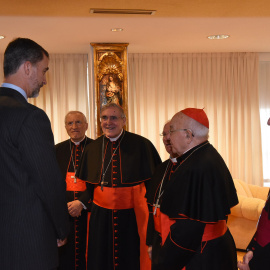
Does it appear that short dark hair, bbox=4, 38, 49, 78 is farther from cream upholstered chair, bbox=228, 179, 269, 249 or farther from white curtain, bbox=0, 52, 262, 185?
white curtain, bbox=0, 52, 262, 185

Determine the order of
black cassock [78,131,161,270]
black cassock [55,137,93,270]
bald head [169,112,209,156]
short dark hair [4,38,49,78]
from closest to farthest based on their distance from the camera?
short dark hair [4,38,49,78], bald head [169,112,209,156], black cassock [78,131,161,270], black cassock [55,137,93,270]

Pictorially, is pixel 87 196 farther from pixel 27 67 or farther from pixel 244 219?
pixel 244 219

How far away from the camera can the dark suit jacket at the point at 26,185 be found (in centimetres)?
202

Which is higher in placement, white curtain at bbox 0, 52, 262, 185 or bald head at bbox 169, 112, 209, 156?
white curtain at bbox 0, 52, 262, 185

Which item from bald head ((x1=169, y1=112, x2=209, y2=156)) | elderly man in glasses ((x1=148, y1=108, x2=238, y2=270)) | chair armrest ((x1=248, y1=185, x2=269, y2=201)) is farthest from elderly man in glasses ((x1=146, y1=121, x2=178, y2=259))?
chair armrest ((x1=248, y1=185, x2=269, y2=201))

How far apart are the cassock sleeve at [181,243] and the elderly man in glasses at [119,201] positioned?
137 cm

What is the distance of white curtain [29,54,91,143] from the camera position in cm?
778

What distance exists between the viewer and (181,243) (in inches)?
97.7

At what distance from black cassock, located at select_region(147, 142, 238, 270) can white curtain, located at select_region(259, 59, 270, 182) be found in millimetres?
6185

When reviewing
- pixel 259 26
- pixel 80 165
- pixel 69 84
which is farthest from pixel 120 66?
pixel 80 165

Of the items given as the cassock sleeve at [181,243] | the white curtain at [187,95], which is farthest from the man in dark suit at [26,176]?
the white curtain at [187,95]

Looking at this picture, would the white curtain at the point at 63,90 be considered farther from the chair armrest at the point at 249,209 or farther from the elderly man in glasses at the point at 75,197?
the chair armrest at the point at 249,209

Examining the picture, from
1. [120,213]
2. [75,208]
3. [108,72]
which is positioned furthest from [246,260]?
[108,72]

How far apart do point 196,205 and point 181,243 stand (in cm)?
24
